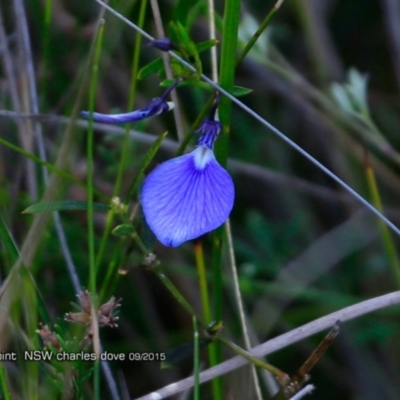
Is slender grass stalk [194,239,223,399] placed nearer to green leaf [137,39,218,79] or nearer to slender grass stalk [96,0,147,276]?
slender grass stalk [96,0,147,276]

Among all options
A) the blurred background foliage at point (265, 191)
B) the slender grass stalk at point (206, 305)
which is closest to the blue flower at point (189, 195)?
the slender grass stalk at point (206, 305)

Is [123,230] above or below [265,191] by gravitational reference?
below

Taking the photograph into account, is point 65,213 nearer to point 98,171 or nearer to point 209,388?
point 98,171

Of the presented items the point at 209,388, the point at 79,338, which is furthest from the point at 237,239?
the point at 79,338

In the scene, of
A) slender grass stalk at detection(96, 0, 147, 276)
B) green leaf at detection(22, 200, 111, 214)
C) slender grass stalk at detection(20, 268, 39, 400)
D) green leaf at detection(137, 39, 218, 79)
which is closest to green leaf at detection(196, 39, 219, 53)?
green leaf at detection(137, 39, 218, 79)

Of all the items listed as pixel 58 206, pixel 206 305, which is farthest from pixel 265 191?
pixel 58 206

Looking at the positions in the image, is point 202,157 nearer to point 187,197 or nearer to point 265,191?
point 187,197

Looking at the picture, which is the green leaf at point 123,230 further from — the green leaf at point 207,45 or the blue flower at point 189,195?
the green leaf at point 207,45
